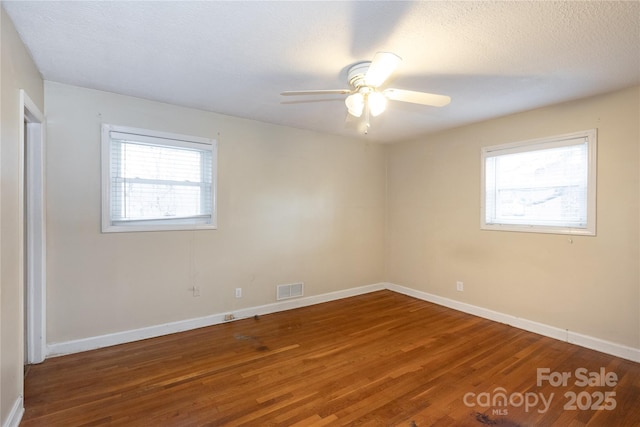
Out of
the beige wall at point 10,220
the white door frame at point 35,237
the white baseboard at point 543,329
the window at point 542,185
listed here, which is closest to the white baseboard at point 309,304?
the white baseboard at point 543,329

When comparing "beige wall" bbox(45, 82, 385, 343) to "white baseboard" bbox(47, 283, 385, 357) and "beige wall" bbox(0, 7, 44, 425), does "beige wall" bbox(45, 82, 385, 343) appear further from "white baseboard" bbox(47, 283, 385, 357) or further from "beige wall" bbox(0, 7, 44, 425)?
"beige wall" bbox(0, 7, 44, 425)

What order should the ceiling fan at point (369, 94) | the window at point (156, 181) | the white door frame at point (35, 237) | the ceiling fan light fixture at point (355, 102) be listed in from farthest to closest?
the window at point (156, 181) → the white door frame at point (35, 237) → the ceiling fan light fixture at point (355, 102) → the ceiling fan at point (369, 94)

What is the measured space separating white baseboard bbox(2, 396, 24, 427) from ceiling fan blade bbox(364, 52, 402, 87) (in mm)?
2878

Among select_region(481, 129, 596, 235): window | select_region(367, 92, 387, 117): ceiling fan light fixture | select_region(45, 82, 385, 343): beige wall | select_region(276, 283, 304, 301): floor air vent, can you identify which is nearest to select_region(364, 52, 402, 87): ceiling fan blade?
select_region(367, 92, 387, 117): ceiling fan light fixture

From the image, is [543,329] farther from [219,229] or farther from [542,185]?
[219,229]

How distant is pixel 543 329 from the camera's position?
3.27 m

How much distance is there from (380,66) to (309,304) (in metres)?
3.29

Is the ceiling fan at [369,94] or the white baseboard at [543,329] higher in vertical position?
the ceiling fan at [369,94]

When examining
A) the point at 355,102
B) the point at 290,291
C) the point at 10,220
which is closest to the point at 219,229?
the point at 290,291

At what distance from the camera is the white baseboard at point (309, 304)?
9.13ft

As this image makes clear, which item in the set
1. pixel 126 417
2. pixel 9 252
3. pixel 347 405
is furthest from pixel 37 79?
pixel 347 405

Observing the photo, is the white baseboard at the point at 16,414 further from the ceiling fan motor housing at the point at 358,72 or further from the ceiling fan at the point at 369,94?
the ceiling fan motor housing at the point at 358,72

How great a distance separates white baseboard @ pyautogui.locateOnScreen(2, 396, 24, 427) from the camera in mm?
1757

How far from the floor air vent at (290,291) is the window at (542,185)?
2.48 metres
